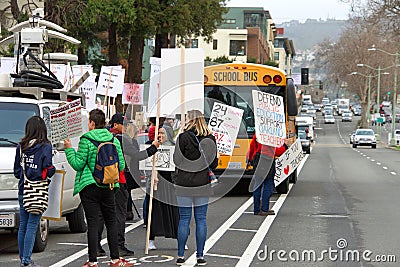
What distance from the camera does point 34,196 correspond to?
377 inches

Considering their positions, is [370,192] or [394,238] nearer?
[394,238]

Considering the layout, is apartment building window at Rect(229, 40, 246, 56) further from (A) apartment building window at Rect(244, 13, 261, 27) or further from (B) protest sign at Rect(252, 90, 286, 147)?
(B) protest sign at Rect(252, 90, 286, 147)

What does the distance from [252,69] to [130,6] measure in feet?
42.2

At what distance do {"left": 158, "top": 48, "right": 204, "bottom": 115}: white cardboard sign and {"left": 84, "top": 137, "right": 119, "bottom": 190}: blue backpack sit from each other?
2.38m

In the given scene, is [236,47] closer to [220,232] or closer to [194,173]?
[220,232]

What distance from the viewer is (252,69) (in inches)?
779

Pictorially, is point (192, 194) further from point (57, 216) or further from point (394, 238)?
point (394, 238)

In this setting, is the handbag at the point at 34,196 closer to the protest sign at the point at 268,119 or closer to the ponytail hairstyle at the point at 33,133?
the ponytail hairstyle at the point at 33,133

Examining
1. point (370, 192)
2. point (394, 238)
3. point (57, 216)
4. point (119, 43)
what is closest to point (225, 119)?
point (394, 238)

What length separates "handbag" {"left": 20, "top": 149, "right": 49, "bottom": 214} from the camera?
9562mm

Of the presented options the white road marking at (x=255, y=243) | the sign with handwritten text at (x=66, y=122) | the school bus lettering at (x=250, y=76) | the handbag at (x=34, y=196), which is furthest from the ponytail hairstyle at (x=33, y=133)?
the school bus lettering at (x=250, y=76)

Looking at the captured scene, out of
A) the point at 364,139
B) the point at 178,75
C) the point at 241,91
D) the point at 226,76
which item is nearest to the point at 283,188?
the point at 241,91

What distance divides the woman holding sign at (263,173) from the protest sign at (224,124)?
59.0 inches

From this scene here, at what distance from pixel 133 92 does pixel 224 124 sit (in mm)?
10586
